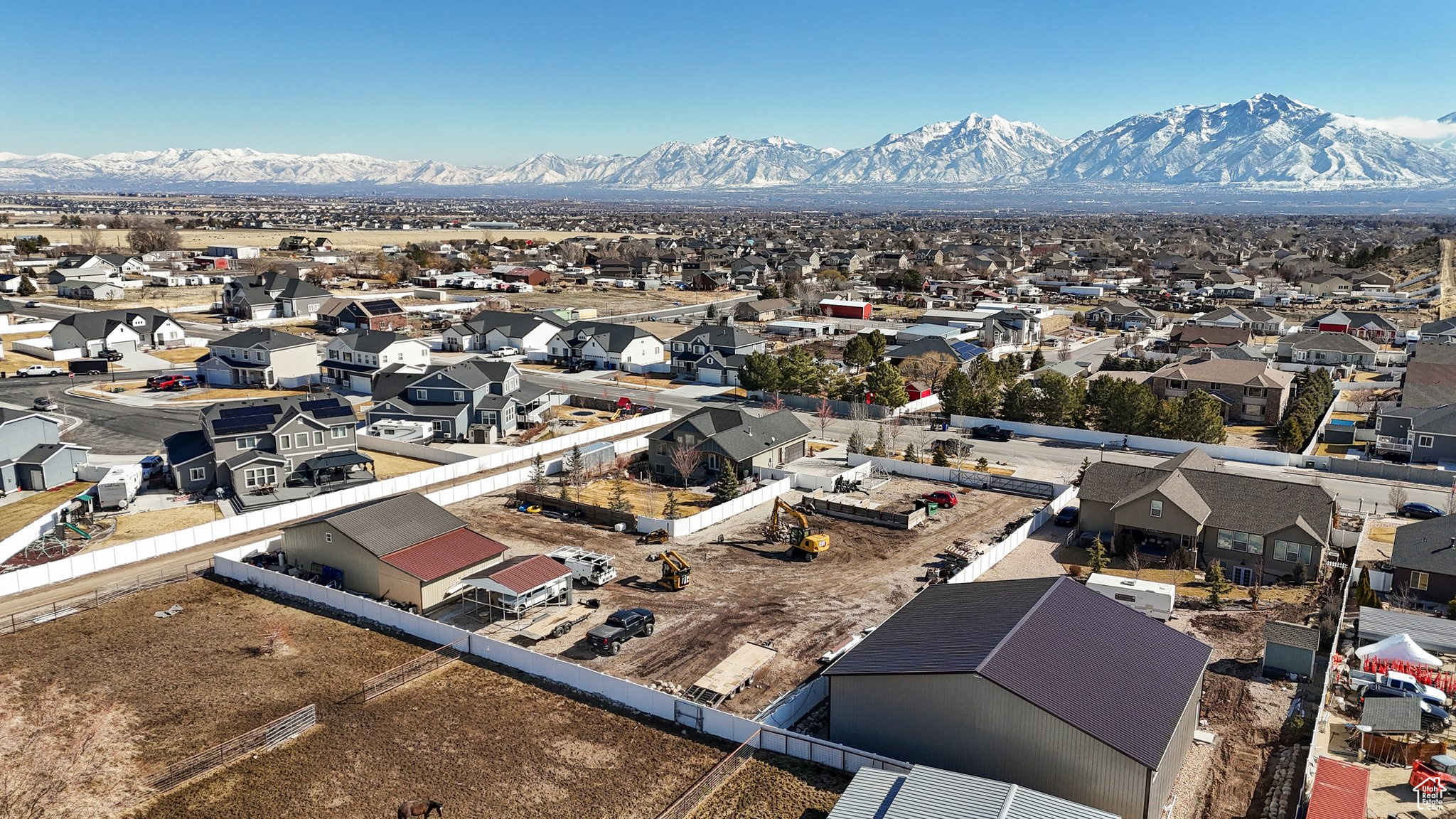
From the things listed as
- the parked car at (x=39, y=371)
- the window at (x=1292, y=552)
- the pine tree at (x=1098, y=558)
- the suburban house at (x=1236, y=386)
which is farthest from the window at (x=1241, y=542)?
the parked car at (x=39, y=371)

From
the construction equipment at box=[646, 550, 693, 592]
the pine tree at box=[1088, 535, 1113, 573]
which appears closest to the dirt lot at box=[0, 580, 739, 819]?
the construction equipment at box=[646, 550, 693, 592]

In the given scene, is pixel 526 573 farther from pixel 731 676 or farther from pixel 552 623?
pixel 731 676

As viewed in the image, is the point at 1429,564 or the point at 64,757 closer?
the point at 64,757

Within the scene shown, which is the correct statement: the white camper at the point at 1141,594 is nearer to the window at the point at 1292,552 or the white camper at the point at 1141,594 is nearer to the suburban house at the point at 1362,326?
the window at the point at 1292,552

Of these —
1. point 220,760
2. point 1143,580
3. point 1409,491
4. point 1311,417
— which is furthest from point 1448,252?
point 220,760

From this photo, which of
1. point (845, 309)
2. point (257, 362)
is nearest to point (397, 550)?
point (257, 362)

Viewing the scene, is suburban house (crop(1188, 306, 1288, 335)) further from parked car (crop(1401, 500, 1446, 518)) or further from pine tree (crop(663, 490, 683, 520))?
pine tree (crop(663, 490, 683, 520))
